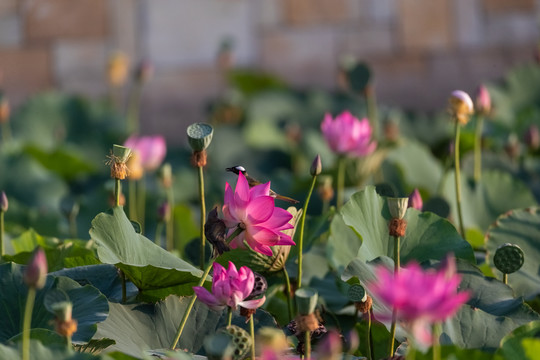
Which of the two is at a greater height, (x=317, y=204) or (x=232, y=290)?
(x=232, y=290)

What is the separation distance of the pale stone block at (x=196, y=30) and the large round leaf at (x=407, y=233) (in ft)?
9.00

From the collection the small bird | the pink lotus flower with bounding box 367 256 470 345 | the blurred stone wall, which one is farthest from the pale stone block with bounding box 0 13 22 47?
the pink lotus flower with bounding box 367 256 470 345

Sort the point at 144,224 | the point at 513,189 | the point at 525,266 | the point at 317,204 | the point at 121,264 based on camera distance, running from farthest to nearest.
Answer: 1. the point at 144,224
2. the point at 317,204
3. the point at 513,189
4. the point at 525,266
5. the point at 121,264

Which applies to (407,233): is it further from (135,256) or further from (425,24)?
(425,24)

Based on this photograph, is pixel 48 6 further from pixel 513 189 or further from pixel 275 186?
pixel 513 189

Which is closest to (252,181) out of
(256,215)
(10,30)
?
(256,215)

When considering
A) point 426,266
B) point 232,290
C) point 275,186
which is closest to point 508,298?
point 426,266

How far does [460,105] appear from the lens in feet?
4.11

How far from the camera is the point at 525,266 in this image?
1.26m

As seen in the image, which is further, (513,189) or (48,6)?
(48,6)

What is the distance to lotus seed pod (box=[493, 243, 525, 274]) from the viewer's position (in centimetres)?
107

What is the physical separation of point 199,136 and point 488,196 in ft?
3.05

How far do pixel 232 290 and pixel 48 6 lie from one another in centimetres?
328

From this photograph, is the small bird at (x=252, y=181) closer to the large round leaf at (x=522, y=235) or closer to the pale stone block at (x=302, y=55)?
the large round leaf at (x=522, y=235)
